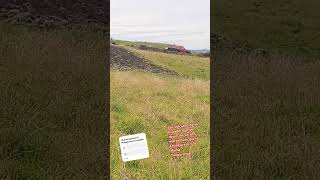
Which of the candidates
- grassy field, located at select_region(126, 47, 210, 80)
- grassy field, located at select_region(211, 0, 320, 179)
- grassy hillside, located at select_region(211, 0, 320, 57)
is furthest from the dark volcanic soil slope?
grassy hillside, located at select_region(211, 0, 320, 57)

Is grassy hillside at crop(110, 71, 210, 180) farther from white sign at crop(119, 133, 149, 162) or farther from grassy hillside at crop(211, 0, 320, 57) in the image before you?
grassy hillside at crop(211, 0, 320, 57)

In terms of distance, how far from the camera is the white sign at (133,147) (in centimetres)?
664

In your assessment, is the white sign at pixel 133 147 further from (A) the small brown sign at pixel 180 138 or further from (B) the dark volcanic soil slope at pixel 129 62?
(B) the dark volcanic soil slope at pixel 129 62

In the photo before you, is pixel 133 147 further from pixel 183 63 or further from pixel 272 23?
pixel 272 23

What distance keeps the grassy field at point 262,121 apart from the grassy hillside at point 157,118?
33 centimetres

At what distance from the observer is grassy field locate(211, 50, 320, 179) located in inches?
270

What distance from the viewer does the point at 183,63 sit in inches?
319

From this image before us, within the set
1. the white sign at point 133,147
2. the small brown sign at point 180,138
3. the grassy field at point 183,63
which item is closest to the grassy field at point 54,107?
the white sign at point 133,147

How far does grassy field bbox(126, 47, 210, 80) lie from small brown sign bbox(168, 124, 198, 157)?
902mm

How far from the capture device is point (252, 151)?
7156 mm

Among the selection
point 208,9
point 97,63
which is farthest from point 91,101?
point 208,9

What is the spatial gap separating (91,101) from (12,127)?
1283mm

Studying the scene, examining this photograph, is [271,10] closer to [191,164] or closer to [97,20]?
[97,20]

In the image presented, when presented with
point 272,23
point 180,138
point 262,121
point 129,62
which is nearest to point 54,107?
point 129,62
